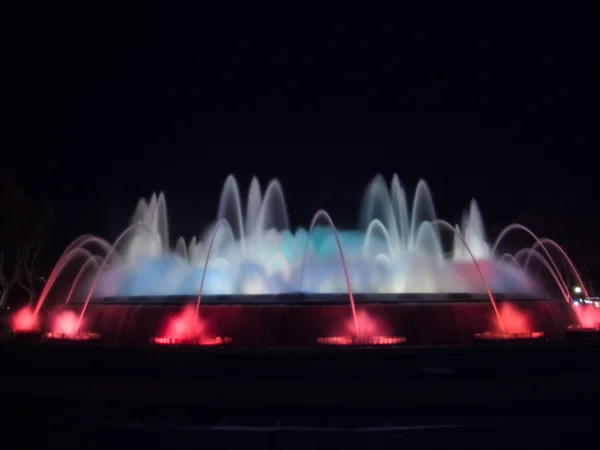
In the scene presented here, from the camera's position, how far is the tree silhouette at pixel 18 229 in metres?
36.5

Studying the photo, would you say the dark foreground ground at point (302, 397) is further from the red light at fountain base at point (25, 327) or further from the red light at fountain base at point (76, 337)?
the red light at fountain base at point (25, 327)

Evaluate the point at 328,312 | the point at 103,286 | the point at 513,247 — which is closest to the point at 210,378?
the point at 328,312

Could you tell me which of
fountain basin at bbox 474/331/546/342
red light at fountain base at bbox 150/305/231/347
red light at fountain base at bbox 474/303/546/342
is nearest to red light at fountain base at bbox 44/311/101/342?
red light at fountain base at bbox 150/305/231/347

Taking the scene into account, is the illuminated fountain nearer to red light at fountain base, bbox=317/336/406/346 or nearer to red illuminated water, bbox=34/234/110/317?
red illuminated water, bbox=34/234/110/317

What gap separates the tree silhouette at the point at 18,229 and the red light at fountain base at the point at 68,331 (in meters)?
23.9

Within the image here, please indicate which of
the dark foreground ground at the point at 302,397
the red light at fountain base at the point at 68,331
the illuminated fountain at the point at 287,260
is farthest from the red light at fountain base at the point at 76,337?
the dark foreground ground at the point at 302,397

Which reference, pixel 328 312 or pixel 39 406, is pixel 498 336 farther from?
pixel 39 406

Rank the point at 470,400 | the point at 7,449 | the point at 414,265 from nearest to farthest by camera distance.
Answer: the point at 7,449
the point at 470,400
the point at 414,265

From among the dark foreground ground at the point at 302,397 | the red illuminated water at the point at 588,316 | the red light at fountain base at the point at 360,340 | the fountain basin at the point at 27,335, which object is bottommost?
the dark foreground ground at the point at 302,397

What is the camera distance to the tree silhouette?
120 ft

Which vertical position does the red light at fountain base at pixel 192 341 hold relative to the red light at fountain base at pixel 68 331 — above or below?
below

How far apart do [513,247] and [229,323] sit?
129 feet

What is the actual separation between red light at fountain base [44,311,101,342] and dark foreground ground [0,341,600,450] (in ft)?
11.7

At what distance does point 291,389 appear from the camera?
28.2 feet
